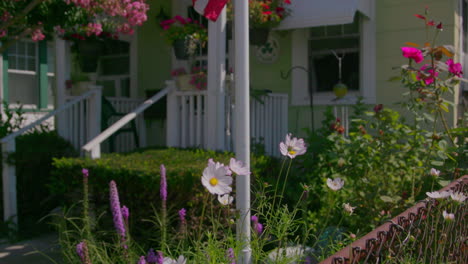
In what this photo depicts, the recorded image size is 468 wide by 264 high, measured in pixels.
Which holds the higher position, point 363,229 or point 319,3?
point 319,3

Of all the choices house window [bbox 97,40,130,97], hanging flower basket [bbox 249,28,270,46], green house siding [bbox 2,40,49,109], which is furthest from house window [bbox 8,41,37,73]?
hanging flower basket [bbox 249,28,270,46]

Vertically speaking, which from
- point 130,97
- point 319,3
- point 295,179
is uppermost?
point 319,3

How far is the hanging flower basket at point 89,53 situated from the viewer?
282 inches

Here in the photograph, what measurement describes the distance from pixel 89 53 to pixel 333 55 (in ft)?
12.1

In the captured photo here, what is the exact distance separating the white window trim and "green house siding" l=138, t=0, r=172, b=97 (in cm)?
240

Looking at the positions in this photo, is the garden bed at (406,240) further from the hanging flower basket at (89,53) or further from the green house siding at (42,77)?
the green house siding at (42,77)

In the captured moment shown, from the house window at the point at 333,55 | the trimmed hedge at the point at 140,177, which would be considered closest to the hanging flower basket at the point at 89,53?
the trimmed hedge at the point at 140,177

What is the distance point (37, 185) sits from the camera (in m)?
5.53

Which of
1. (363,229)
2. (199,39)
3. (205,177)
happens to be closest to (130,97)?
(199,39)

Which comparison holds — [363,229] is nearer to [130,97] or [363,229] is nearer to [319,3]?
[319,3]

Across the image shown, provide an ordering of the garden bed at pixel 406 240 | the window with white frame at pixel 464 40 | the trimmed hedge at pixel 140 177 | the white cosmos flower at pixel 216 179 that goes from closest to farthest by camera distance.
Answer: the garden bed at pixel 406 240
the white cosmos flower at pixel 216 179
the trimmed hedge at pixel 140 177
the window with white frame at pixel 464 40

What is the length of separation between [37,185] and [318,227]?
332 cm

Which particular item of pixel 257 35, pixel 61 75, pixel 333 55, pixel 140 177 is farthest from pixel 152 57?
pixel 140 177

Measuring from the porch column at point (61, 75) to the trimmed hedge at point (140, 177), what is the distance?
1.60 meters
